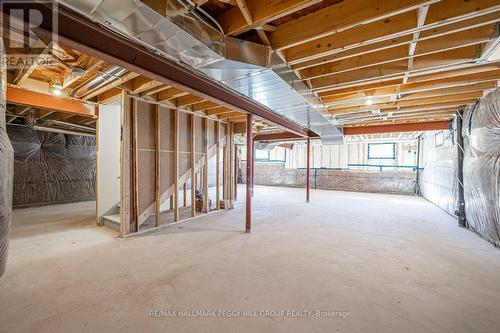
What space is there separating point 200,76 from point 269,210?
144 inches

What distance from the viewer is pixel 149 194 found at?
3607mm

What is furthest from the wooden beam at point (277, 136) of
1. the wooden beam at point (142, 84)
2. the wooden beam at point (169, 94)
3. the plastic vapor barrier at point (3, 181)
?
the plastic vapor barrier at point (3, 181)

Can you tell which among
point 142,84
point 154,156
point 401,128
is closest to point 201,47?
point 142,84

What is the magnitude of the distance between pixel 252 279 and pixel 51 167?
639 cm

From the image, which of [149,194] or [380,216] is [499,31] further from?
[149,194]

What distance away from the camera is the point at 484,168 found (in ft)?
10.5

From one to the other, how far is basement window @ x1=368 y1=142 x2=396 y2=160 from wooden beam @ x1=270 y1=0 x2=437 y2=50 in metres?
10.9

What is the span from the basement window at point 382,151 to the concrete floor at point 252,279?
8.42m

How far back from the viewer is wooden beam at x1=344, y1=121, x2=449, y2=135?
204 inches

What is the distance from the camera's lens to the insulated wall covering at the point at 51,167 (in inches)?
203

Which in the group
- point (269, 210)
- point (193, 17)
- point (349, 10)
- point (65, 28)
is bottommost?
point (269, 210)

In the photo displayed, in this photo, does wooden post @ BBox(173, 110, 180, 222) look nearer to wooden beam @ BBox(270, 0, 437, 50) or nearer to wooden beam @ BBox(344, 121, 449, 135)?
wooden beam @ BBox(270, 0, 437, 50)

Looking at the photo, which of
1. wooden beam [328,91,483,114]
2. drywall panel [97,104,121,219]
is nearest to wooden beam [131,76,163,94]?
drywall panel [97,104,121,219]

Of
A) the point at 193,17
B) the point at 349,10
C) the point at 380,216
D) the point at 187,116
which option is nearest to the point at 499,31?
the point at 349,10
